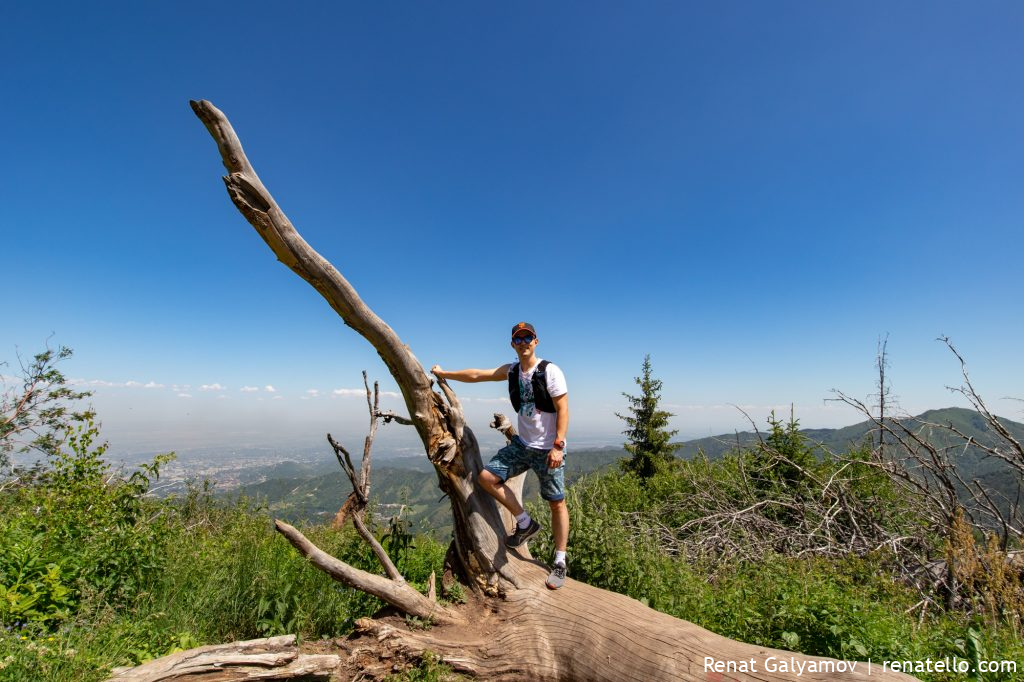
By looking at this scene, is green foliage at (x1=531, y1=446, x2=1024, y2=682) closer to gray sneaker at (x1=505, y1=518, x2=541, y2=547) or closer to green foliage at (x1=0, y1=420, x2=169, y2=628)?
gray sneaker at (x1=505, y1=518, x2=541, y2=547)

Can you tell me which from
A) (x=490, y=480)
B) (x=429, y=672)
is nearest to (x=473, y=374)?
(x=490, y=480)

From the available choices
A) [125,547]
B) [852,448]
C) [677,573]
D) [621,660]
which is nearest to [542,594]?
[621,660]

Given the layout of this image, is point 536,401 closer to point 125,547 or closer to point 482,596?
point 482,596

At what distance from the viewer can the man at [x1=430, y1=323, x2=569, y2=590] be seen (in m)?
4.07

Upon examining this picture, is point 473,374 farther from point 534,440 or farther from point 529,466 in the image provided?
point 529,466

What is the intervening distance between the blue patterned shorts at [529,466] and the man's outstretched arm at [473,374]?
2.23 ft

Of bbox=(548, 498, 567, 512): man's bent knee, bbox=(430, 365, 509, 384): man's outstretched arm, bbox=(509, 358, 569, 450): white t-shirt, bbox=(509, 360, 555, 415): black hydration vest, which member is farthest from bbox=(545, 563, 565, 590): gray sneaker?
bbox=(430, 365, 509, 384): man's outstretched arm

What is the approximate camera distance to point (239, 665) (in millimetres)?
3373

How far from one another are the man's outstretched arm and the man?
11mm

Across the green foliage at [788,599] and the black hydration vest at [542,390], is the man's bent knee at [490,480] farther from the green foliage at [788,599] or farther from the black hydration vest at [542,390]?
the green foliage at [788,599]

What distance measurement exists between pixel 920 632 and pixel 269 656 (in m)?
6.04

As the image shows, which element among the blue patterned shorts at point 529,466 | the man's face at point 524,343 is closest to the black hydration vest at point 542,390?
the man's face at point 524,343

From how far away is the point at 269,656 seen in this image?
3.45 metres

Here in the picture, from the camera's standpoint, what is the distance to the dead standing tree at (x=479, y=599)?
10.7 ft
